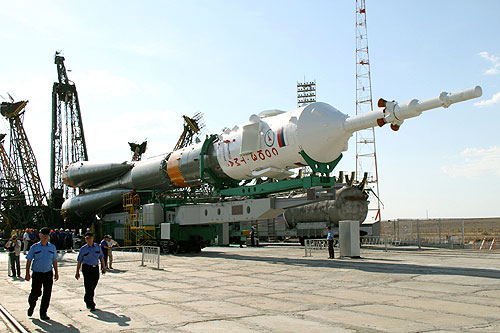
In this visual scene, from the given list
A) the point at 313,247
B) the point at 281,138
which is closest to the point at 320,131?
the point at 281,138

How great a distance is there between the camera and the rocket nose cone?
1539 cm

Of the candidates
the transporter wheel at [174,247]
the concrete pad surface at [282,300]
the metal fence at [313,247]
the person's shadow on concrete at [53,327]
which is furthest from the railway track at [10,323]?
the transporter wheel at [174,247]

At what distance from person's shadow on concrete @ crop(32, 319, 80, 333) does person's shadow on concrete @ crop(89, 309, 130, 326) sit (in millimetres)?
541

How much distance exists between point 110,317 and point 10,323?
1452 mm

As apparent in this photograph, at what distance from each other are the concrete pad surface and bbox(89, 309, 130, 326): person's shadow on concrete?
15 millimetres

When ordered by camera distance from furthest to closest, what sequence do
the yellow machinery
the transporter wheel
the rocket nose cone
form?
the yellow machinery, the transporter wheel, the rocket nose cone

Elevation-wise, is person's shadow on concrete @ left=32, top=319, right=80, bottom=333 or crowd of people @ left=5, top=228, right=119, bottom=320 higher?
crowd of people @ left=5, top=228, right=119, bottom=320

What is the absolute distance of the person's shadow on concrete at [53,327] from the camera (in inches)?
260

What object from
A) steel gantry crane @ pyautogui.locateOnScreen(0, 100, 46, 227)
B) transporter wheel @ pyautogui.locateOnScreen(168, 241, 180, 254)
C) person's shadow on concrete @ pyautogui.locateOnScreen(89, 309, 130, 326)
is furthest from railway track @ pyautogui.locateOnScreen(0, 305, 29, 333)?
steel gantry crane @ pyautogui.locateOnScreen(0, 100, 46, 227)

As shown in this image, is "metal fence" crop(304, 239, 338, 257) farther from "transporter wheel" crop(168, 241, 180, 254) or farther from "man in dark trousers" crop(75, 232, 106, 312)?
"man in dark trousers" crop(75, 232, 106, 312)

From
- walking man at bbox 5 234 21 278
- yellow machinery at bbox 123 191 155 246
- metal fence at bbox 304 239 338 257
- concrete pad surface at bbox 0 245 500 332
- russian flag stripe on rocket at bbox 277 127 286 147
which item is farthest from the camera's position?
yellow machinery at bbox 123 191 155 246

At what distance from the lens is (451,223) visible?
81.9 feet

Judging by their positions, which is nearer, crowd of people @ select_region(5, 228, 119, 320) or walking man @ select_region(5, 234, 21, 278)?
crowd of people @ select_region(5, 228, 119, 320)

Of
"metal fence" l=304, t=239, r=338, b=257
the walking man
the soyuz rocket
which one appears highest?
the soyuz rocket
